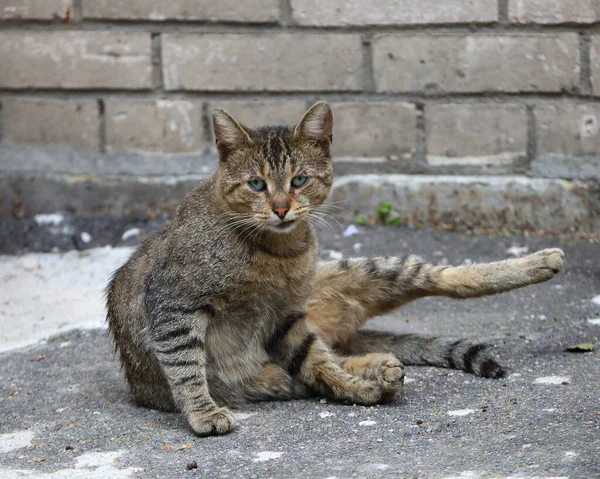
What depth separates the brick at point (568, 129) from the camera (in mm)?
6312

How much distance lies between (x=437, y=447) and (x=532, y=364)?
1101mm

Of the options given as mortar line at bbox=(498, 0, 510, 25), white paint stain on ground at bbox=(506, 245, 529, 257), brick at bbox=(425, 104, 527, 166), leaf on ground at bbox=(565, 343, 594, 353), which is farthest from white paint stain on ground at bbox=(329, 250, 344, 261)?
leaf on ground at bbox=(565, 343, 594, 353)

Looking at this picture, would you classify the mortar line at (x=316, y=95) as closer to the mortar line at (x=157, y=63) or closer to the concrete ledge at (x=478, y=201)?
the mortar line at (x=157, y=63)

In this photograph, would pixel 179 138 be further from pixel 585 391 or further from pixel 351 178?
pixel 585 391

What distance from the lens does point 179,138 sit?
267 inches

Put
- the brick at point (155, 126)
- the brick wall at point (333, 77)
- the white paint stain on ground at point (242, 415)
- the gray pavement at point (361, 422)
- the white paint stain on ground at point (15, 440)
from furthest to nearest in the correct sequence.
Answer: the brick at point (155, 126), the brick wall at point (333, 77), the white paint stain on ground at point (242, 415), the white paint stain on ground at point (15, 440), the gray pavement at point (361, 422)

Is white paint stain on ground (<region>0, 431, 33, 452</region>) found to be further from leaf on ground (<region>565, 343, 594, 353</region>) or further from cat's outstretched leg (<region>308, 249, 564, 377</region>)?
leaf on ground (<region>565, 343, 594, 353</region>)

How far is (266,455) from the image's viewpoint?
3.39 m

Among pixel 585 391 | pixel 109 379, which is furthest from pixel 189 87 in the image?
pixel 585 391

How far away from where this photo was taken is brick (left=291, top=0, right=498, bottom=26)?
6305 mm

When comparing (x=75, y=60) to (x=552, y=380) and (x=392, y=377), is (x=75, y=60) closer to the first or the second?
(x=392, y=377)

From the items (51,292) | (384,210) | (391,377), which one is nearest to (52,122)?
(51,292)

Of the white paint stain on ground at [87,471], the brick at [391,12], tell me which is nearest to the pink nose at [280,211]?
the white paint stain on ground at [87,471]

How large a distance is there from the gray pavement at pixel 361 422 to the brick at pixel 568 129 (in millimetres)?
1414
